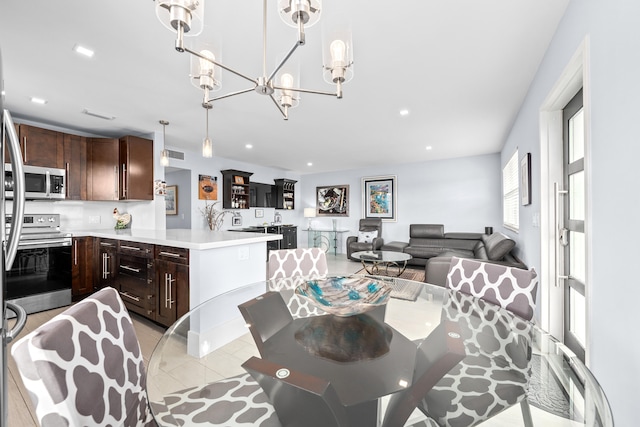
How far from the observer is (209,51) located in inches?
62.4

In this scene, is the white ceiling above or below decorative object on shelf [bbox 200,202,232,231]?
above

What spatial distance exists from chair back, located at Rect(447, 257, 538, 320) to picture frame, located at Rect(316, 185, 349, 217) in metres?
5.87

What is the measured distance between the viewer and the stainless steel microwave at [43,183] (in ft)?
10.4

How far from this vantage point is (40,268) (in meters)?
3.13

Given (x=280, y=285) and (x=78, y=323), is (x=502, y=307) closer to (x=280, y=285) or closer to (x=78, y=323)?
(x=280, y=285)

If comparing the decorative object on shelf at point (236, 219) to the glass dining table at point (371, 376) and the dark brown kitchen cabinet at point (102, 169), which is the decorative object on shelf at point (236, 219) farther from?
the glass dining table at point (371, 376)

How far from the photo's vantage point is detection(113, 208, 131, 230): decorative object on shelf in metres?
3.85

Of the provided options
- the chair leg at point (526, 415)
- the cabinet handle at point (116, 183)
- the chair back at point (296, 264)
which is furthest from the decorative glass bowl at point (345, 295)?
the cabinet handle at point (116, 183)

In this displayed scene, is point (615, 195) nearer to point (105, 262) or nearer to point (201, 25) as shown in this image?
point (201, 25)

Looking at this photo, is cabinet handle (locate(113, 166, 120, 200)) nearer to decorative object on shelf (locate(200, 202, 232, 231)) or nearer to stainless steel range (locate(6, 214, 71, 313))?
stainless steel range (locate(6, 214, 71, 313))

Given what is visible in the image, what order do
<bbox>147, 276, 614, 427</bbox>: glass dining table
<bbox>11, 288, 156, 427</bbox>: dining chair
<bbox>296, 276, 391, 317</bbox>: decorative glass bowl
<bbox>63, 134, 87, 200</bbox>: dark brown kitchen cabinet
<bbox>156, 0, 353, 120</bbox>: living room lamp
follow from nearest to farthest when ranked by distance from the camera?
<bbox>11, 288, 156, 427</bbox>: dining chair, <bbox>147, 276, 614, 427</bbox>: glass dining table, <bbox>156, 0, 353, 120</bbox>: living room lamp, <bbox>296, 276, 391, 317</bbox>: decorative glass bowl, <bbox>63, 134, 87, 200</bbox>: dark brown kitchen cabinet

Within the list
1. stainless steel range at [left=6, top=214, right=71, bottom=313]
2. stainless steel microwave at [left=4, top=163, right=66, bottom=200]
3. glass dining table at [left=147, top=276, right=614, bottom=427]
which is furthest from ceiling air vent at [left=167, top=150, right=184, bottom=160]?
glass dining table at [left=147, top=276, right=614, bottom=427]

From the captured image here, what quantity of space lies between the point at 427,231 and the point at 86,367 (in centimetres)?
626

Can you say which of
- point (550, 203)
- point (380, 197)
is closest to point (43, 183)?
point (550, 203)
